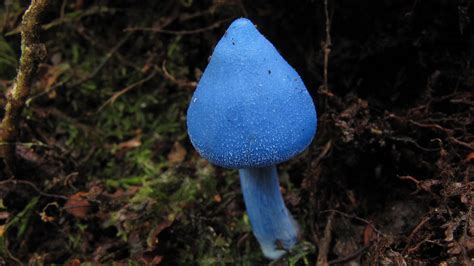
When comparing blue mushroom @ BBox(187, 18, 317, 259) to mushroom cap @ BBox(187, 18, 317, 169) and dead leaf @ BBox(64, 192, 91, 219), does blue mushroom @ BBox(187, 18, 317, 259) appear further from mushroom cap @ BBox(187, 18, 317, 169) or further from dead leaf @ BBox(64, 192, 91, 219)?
dead leaf @ BBox(64, 192, 91, 219)

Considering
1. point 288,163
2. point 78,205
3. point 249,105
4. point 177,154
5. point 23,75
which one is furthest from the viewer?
point 177,154

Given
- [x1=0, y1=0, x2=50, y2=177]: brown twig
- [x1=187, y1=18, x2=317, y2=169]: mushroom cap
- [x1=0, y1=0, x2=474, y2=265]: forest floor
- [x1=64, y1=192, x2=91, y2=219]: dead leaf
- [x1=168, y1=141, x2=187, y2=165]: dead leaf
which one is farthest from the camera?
[x1=168, y1=141, x2=187, y2=165]: dead leaf

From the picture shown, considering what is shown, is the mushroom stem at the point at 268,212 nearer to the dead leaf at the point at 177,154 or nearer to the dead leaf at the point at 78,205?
the dead leaf at the point at 177,154

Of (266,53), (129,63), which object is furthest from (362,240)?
(129,63)

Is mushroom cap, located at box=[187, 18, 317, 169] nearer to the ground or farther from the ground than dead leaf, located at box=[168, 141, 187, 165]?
farther from the ground

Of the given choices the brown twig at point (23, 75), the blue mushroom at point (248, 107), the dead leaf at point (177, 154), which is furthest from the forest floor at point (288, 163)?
the blue mushroom at point (248, 107)

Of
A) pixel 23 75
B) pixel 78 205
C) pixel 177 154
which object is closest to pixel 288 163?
pixel 177 154

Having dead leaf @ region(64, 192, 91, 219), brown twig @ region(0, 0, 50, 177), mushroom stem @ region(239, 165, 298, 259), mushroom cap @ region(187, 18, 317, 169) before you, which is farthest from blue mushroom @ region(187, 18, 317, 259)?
dead leaf @ region(64, 192, 91, 219)

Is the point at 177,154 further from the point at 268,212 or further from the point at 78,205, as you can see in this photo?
the point at 268,212
